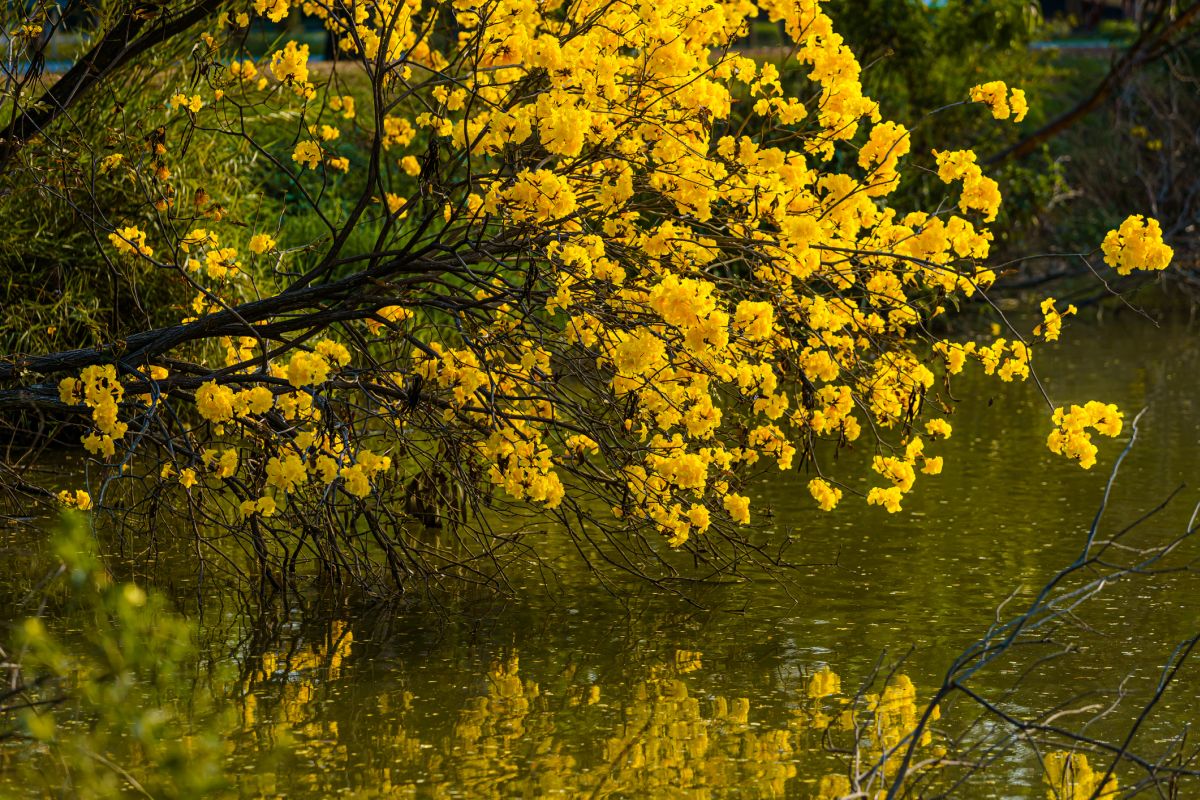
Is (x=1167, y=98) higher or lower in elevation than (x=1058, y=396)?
higher

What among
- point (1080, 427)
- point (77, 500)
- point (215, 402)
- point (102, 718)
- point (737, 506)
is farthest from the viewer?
point (77, 500)

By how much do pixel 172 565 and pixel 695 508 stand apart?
257 centimetres

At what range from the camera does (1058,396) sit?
1363cm

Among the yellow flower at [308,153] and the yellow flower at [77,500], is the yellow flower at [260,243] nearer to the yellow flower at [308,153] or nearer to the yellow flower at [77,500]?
the yellow flower at [308,153]

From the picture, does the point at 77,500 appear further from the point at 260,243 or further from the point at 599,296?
the point at 599,296

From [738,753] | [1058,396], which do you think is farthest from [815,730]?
[1058,396]

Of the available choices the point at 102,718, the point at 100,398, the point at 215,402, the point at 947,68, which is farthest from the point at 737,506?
the point at 947,68

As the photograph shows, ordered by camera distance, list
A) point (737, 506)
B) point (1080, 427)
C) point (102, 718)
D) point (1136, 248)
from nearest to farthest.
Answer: point (102, 718) → point (1136, 248) → point (1080, 427) → point (737, 506)

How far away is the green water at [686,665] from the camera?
5496 millimetres

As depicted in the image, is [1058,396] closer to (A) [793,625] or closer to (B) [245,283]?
(B) [245,283]

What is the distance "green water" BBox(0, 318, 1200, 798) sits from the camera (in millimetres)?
5496

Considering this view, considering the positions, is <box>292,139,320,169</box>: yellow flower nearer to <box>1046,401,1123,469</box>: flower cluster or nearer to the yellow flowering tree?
the yellow flowering tree

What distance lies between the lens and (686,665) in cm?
670

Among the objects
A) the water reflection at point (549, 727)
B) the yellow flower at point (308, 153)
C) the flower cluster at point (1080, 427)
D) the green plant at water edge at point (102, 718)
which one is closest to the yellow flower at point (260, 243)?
the yellow flower at point (308, 153)
